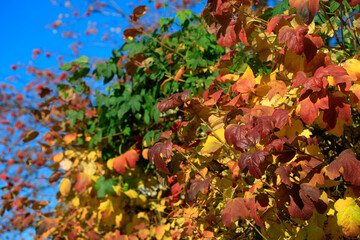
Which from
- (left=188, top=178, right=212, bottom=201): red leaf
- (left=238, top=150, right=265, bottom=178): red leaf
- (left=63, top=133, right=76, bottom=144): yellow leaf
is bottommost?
(left=238, top=150, right=265, bottom=178): red leaf

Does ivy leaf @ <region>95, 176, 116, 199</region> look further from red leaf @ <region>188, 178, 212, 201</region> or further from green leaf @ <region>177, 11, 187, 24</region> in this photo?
red leaf @ <region>188, 178, 212, 201</region>

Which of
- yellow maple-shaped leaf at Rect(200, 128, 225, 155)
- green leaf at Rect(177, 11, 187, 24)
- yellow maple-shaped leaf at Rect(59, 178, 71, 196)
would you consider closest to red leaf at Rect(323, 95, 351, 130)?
yellow maple-shaped leaf at Rect(200, 128, 225, 155)

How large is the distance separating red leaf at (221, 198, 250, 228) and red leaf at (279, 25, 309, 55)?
68 centimetres

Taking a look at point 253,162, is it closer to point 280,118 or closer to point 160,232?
point 280,118

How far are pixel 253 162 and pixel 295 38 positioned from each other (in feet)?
1.75

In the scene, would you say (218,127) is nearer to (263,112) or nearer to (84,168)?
(263,112)

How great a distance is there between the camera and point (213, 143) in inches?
65.0

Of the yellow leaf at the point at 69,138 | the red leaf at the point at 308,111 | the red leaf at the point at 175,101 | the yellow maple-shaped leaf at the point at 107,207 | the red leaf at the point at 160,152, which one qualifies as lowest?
the red leaf at the point at 308,111

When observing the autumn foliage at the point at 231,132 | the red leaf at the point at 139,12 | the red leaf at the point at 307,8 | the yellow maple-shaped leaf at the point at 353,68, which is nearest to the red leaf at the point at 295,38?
the autumn foliage at the point at 231,132

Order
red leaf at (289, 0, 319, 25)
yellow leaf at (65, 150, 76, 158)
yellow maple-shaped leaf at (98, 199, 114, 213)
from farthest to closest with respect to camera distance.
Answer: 1. yellow leaf at (65, 150, 76, 158)
2. yellow maple-shaped leaf at (98, 199, 114, 213)
3. red leaf at (289, 0, 319, 25)

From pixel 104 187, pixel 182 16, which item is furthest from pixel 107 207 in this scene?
pixel 182 16

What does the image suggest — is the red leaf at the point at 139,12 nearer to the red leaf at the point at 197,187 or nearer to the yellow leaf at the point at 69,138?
the yellow leaf at the point at 69,138

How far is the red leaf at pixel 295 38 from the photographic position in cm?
140

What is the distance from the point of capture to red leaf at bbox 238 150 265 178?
1292 mm
